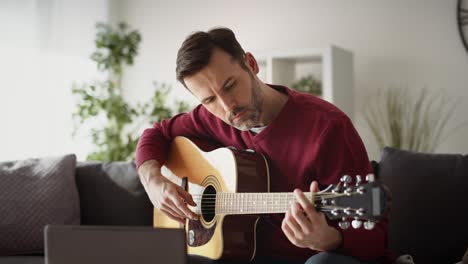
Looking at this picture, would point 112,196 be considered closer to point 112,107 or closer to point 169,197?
point 169,197

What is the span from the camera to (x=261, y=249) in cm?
174

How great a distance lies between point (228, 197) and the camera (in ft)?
5.51

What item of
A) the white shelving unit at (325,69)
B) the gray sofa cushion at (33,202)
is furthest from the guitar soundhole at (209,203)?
the white shelving unit at (325,69)

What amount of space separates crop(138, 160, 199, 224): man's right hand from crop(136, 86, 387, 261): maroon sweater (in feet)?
0.73

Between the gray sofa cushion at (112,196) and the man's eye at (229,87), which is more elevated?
the man's eye at (229,87)

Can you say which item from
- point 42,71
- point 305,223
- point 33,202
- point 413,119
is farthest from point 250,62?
point 42,71

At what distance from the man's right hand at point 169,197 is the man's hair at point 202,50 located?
1.13ft

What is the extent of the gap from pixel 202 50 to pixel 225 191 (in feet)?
1.36

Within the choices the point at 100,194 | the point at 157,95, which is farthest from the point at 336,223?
the point at 157,95

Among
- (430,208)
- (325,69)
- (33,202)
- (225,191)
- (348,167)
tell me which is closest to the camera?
(348,167)

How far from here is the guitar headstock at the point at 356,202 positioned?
1.14m

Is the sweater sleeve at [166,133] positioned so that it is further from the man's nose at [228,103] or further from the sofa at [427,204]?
the sofa at [427,204]

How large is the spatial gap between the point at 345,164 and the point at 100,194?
1276 millimetres

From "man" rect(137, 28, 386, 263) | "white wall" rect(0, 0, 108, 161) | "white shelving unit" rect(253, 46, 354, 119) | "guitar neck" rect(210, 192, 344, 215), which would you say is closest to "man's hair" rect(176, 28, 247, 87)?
"man" rect(137, 28, 386, 263)
